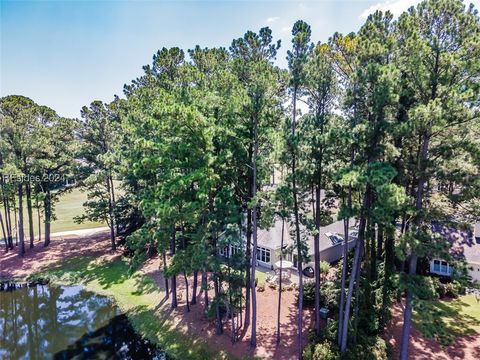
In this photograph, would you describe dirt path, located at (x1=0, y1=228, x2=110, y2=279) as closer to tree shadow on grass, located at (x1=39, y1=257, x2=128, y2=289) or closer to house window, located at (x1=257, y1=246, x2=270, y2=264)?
tree shadow on grass, located at (x1=39, y1=257, x2=128, y2=289)

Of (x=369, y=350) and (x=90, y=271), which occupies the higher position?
(x=369, y=350)

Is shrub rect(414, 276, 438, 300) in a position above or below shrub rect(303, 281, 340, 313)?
above

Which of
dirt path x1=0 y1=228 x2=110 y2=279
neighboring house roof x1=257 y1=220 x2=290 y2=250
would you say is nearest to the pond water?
dirt path x1=0 y1=228 x2=110 y2=279

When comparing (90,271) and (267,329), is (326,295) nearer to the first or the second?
(267,329)

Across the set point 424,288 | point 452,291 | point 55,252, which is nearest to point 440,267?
point 452,291

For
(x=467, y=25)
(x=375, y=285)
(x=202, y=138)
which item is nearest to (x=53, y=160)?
(x=202, y=138)

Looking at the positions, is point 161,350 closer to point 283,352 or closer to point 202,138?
point 283,352
